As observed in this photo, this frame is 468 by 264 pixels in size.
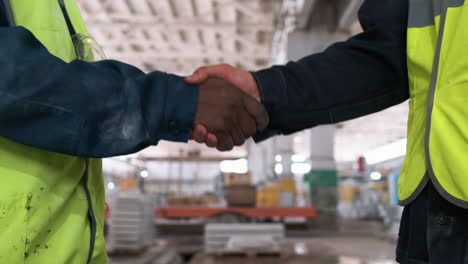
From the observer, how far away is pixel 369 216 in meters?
16.3

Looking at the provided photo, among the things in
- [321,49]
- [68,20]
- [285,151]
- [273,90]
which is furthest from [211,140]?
[285,151]

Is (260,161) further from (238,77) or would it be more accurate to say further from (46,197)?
(46,197)

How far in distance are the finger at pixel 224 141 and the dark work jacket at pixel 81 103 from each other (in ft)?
1.06

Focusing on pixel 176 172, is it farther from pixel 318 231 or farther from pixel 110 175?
pixel 318 231

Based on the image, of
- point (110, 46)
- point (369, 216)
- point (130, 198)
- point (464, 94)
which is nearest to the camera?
point (464, 94)

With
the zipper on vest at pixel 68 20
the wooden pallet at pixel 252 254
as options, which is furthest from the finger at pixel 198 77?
the wooden pallet at pixel 252 254

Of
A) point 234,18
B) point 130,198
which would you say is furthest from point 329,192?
point 234,18

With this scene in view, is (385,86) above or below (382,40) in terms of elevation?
below

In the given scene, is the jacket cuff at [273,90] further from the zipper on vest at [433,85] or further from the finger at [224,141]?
the zipper on vest at [433,85]

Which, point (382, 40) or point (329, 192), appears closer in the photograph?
point (382, 40)

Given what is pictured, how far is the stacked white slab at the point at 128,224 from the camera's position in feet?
23.1

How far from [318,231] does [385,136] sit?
876 inches

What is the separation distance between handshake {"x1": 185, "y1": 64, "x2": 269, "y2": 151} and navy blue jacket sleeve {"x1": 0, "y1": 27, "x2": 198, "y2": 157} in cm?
14

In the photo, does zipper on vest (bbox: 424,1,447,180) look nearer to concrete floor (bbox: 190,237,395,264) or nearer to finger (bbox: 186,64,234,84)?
Answer: finger (bbox: 186,64,234,84)
